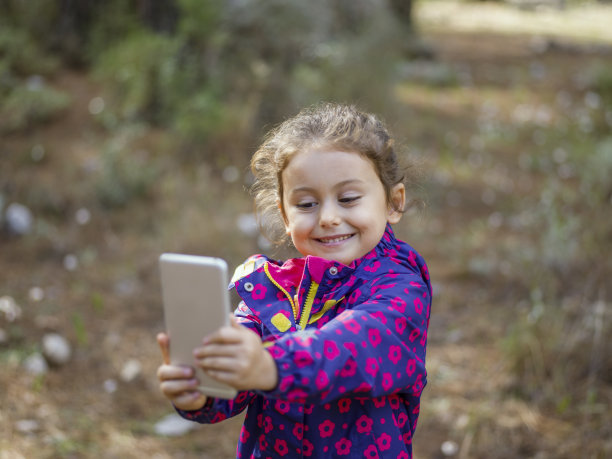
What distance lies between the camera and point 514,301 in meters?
3.73

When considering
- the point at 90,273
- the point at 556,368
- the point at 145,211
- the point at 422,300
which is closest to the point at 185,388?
the point at 422,300

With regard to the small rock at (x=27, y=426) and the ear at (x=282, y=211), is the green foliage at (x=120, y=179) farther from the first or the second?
the ear at (x=282, y=211)

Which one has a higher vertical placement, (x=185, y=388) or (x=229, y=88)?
(x=229, y=88)

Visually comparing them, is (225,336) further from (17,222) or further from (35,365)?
(17,222)

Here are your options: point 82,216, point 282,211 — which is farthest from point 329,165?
point 82,216

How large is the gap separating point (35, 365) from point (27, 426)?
41cm

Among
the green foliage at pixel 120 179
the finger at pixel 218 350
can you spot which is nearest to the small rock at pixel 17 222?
the green foliage at pixel 120 179

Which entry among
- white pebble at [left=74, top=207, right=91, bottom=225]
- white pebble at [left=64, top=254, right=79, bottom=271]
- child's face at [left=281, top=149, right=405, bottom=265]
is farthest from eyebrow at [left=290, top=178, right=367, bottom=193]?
white pebble at [left=74, top=207, right=91, bottom=225]

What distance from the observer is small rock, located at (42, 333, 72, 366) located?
3.26 meters

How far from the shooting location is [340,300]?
1.40 meters

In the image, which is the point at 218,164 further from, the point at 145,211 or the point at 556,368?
the point at 556,368

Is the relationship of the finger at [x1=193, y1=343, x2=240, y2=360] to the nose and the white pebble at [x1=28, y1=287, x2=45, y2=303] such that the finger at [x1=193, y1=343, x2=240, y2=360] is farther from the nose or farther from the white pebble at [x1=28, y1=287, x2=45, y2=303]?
the white pebble at [x1=28, y1=287, x2=45, y2=303]

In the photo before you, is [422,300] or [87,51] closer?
[422,300]

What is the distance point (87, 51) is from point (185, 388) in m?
5.88
